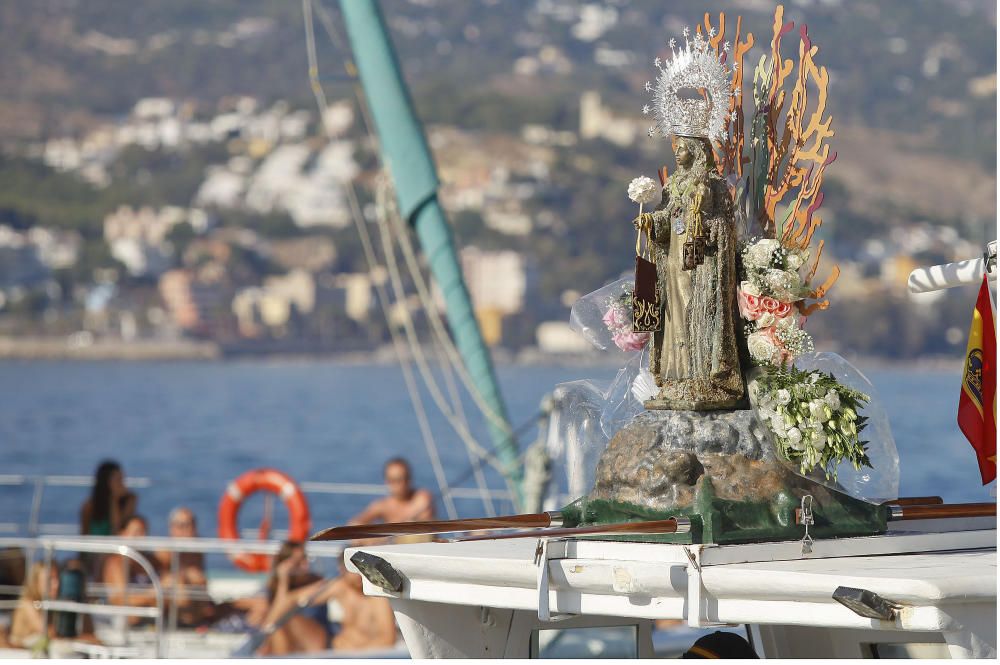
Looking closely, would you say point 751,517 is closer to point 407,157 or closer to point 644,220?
point 644,220

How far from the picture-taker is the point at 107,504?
1237cm

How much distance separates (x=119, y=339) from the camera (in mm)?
158625

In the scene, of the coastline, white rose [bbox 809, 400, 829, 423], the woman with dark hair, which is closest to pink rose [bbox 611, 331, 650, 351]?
white rose [bbox 809, 400, 829, 423]

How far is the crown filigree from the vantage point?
221 inches

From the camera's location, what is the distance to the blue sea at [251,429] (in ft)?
185

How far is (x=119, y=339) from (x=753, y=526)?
15797 centimetres

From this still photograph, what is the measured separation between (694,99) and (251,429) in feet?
294

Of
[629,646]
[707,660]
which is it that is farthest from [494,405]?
[707,660]

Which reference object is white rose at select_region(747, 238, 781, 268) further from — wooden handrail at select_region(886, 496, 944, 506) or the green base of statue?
wooden handrail at select_region(886, 496, 944, 506)

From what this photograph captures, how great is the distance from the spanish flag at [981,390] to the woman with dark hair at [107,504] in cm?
819

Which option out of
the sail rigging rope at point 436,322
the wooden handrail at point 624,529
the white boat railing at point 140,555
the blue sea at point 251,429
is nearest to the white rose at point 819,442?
the wooden handrail at point 624,529

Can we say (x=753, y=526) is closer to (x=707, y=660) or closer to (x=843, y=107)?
(x=707, y=660)

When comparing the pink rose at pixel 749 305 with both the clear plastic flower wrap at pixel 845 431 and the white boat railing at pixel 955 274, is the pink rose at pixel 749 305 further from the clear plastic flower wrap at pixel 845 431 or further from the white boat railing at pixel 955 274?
the white boat railing at pixel 955 274

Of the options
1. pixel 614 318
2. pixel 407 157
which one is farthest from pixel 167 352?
pixel 614 318
